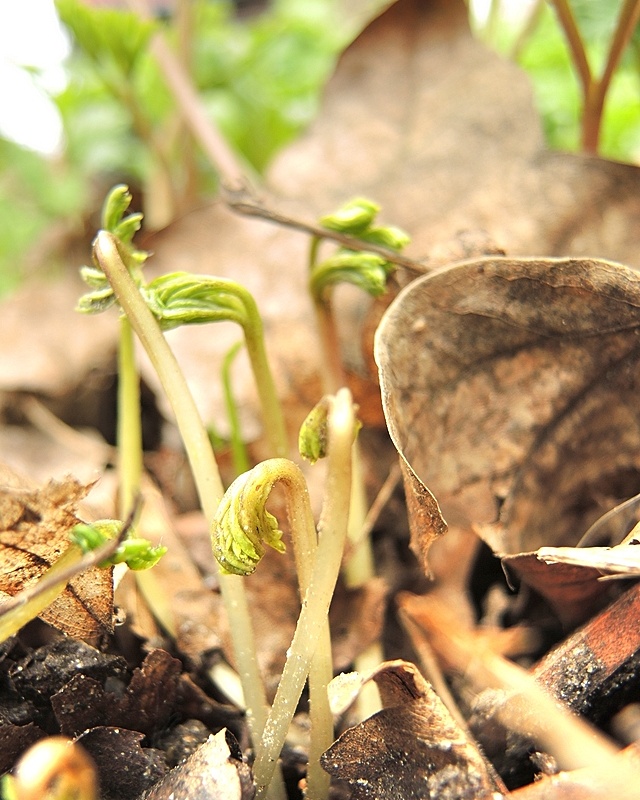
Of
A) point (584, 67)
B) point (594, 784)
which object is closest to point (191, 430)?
point (594, 784)

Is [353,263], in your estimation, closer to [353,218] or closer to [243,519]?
[353,218]

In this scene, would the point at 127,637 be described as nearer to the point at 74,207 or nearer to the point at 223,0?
the point at 74,207

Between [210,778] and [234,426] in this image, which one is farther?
[234,426]

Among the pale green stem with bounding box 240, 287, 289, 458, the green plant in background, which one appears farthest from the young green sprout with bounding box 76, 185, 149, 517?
the green plant in background

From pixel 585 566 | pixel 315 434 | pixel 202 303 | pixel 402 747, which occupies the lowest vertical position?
pixel 402 747

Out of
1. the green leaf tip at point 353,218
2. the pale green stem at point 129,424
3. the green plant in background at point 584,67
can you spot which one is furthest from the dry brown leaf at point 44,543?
the green plant in background at point 584,67

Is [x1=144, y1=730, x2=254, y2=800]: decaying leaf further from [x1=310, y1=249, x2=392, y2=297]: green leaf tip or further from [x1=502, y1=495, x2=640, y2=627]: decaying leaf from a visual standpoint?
[x1=310, y1=249, x2=392, y2=297]: green leaf tip
